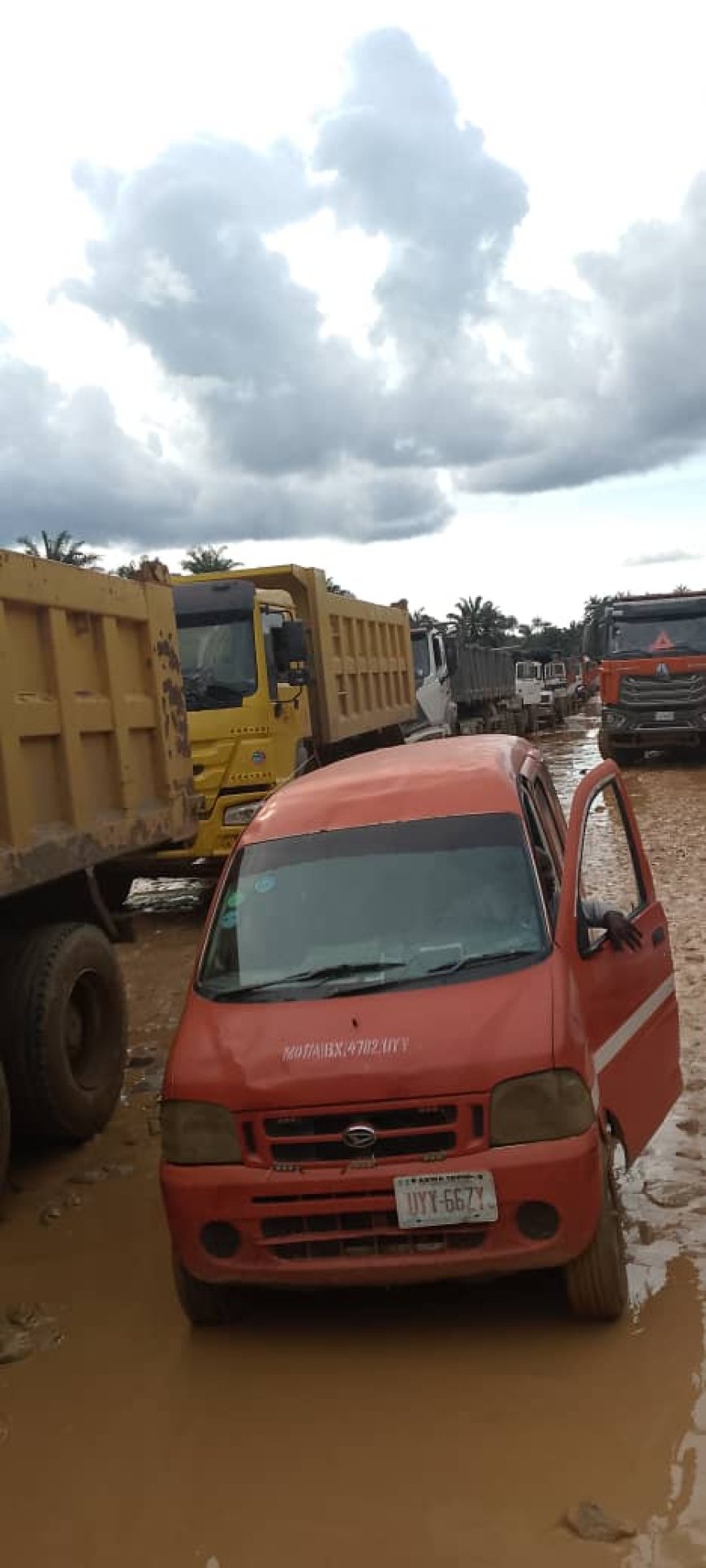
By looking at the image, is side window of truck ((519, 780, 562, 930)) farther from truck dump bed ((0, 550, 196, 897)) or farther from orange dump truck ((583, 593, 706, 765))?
orange dump truck ((583, 593, 706, 765))

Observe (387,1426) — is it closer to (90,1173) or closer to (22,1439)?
(22,1439)

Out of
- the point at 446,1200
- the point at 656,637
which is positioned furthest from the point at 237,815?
the point at 656,637

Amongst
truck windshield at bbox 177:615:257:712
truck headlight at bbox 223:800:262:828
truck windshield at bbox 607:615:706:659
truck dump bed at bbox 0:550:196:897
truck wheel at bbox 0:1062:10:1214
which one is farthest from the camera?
truck windshield at bbox 607:615:706:659

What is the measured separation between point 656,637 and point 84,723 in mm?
14538

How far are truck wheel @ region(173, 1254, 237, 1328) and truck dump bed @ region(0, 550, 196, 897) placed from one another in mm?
1684

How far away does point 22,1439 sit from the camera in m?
3.40

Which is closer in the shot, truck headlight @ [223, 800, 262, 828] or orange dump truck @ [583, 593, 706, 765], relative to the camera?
truck headlight @ [223, 800, 262, 828]

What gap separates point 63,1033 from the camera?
5.54m

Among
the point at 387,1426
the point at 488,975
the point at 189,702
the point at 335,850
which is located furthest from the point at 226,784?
the point at 387,1426

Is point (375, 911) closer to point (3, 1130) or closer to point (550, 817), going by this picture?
point (550, 817)

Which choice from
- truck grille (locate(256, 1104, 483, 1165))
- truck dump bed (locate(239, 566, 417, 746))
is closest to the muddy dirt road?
truck grille (locate(256, 1104, 483, 1165))

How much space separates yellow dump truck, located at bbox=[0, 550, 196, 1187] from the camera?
5.11 m

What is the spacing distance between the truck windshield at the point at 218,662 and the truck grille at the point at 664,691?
392 inches

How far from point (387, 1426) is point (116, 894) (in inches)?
153
